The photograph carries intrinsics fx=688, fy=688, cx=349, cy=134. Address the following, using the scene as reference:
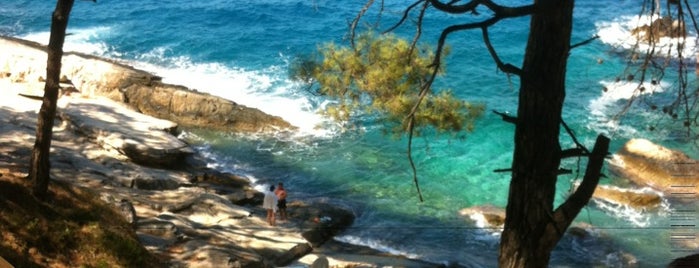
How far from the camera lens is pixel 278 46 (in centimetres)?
3800

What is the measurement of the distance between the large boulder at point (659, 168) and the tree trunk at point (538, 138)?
1693 cm

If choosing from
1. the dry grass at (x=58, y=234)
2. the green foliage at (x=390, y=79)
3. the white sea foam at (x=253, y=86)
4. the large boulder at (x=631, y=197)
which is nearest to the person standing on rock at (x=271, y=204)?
the green foliage at (x=390, y=79)

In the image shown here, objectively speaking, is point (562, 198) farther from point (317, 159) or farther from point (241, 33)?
point (241, 33)

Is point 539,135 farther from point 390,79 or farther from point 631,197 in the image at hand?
point 631,197

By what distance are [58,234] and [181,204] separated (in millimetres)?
7037

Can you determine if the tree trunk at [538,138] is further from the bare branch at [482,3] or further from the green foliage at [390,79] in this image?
the green foliage at [390,79]

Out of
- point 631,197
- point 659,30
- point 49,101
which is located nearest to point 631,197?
point 631,197

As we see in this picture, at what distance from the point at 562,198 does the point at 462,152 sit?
197 inches

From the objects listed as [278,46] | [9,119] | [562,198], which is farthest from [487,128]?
[9,119]

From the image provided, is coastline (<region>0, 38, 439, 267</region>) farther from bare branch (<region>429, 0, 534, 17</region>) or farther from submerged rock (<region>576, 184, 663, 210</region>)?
submerged rock (<region>576, 184, 663, 210</region>)

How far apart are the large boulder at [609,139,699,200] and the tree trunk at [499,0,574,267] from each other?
16.9m

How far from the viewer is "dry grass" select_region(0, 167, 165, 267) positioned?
370 inches

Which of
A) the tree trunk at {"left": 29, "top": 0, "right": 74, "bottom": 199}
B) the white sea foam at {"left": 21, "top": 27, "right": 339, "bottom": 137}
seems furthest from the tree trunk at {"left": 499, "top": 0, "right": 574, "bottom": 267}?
the white sea foam at {"left": 21, "top": 27, "right": 339, "bottom": 137}

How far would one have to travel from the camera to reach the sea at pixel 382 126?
18891mm
